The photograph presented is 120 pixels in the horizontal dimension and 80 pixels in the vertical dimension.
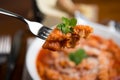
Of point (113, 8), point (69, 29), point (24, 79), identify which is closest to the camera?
point (69, 29)

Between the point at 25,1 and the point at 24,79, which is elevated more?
the point at 25,1

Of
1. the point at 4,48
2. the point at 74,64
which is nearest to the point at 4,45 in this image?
the point at 4,48

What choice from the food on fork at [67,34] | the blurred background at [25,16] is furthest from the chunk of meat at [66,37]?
the blurred background at [25,16]

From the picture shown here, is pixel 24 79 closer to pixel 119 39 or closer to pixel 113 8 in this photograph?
pixel 119 39

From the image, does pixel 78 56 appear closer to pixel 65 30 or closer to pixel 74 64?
pixel 74 64

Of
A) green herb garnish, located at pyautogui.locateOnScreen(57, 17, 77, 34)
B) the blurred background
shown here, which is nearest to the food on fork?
green herb garnish, located at pyautogui.locateOnScreen(57, 17, 77, 34)

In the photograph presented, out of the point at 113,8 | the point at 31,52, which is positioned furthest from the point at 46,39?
the point at 113,8

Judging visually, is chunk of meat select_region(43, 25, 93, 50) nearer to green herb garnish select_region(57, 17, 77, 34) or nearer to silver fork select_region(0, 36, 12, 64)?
green herb garnish select_region(57, 17, 77, 34)

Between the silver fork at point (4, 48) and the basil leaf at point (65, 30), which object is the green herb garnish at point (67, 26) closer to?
the basil leaf at point (65, 30)
